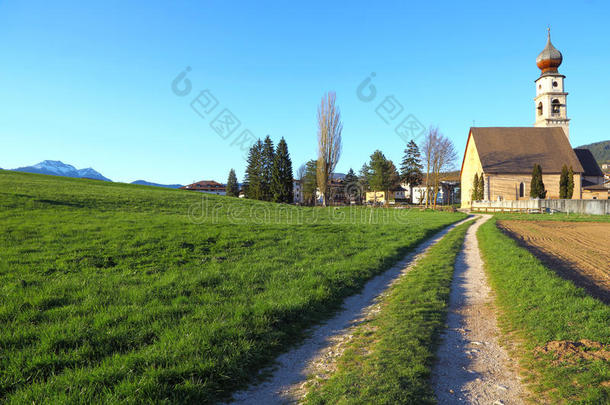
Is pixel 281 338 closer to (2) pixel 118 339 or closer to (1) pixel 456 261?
(2) pixel 118 339

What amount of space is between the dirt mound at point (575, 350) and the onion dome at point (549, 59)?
231ft

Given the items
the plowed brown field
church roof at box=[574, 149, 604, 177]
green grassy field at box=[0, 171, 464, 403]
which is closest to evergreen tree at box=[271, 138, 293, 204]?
the plowed brown field

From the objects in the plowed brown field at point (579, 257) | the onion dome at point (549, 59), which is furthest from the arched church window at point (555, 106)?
the plowed brown field at point (579, 257)

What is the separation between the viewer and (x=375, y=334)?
192 inches

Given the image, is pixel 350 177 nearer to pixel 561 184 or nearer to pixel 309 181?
pixel 309 181

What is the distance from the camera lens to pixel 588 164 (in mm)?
56469

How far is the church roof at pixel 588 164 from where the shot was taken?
180ft

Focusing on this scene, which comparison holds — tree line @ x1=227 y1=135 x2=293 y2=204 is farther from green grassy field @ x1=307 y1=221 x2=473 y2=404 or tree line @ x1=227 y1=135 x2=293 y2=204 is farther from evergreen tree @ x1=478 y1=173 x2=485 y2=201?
green grassy field @ x1=307 y1=221 x2=473 y2=404

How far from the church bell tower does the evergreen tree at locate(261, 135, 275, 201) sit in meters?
51.0

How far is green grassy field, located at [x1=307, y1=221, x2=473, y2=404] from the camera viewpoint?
10.7 ft

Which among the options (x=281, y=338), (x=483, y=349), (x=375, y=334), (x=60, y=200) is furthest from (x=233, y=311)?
(x=60, y=200)

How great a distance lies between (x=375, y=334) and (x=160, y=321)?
3.38 meters

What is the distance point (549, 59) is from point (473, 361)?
71676mm

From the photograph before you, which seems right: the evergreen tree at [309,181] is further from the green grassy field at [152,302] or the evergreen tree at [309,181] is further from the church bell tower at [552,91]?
the green grassy field at [152,302]
